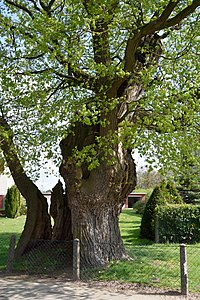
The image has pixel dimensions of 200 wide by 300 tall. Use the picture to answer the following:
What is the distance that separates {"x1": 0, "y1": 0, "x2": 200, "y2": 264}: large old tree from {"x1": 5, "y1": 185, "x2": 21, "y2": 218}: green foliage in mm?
19749

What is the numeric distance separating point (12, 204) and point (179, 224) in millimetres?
18974

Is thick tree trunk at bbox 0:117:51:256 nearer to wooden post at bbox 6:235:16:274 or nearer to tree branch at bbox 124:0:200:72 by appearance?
wooden post at bbox 6:235:16:274

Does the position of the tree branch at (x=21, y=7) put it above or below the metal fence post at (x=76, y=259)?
above

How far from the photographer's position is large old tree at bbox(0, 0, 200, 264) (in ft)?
29.2

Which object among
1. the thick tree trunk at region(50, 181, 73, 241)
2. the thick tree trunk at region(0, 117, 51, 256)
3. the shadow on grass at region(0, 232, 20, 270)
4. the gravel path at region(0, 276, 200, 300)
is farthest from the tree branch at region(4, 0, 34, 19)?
the shadow on grass at region(0, 232, 20, 270)

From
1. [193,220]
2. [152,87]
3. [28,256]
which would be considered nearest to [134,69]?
[152,87]

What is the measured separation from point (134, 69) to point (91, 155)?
274 centimetres

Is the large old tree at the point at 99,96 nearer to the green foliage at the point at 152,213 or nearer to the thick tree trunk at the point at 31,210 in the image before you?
the thick tree trunk at the point at 31,210

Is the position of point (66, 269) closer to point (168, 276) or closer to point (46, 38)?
point (168, 276)

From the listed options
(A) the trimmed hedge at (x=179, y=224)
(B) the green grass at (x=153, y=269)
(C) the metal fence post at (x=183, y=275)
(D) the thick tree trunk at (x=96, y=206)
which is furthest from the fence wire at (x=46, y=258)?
(A) the trimmed hedge at (x=179, y=224)

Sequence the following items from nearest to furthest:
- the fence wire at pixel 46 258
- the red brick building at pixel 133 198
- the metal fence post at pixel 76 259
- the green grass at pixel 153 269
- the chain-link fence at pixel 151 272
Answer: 1. the chain-link fence at pixel 151 272
2. the green grass at pixel 153 269
3. the metal fence post at pixel 76 259
4. the fence wire at pixel 46 258
5. the red brick building at pixel 133 198

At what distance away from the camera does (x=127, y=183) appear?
10.9 meters

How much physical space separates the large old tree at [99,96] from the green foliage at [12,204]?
778 inches

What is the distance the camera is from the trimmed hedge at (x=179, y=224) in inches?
620
